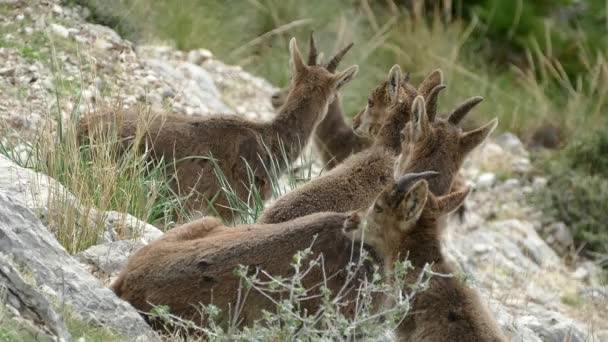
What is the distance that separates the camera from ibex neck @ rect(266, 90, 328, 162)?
1009 cm

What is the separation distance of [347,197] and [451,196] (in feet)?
4.13

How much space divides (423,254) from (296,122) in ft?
12.3

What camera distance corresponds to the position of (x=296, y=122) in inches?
404

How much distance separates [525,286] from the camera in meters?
11.4

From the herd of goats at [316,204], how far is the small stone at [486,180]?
200 inches

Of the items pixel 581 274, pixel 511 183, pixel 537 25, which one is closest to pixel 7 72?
pixel 581 274

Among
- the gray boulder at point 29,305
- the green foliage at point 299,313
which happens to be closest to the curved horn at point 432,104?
the green foliage at point 299,313

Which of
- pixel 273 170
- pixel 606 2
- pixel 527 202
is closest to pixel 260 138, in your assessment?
pixel 273 170

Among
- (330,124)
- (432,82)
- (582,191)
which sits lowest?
(582,191)

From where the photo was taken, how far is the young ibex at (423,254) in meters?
6.39

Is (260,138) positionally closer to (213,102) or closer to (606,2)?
(213,102)

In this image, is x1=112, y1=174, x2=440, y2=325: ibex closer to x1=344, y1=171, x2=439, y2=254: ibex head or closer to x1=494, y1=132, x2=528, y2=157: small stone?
x1=344, y1=171, x2=439, y2=254: ibex head

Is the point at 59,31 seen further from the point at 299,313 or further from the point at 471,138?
the point at 299,313

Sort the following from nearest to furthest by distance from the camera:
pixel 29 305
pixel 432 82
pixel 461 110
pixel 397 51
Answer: pixel 29 305 → pixel 461 110 → pixel 432 82 → pixel 397 51
